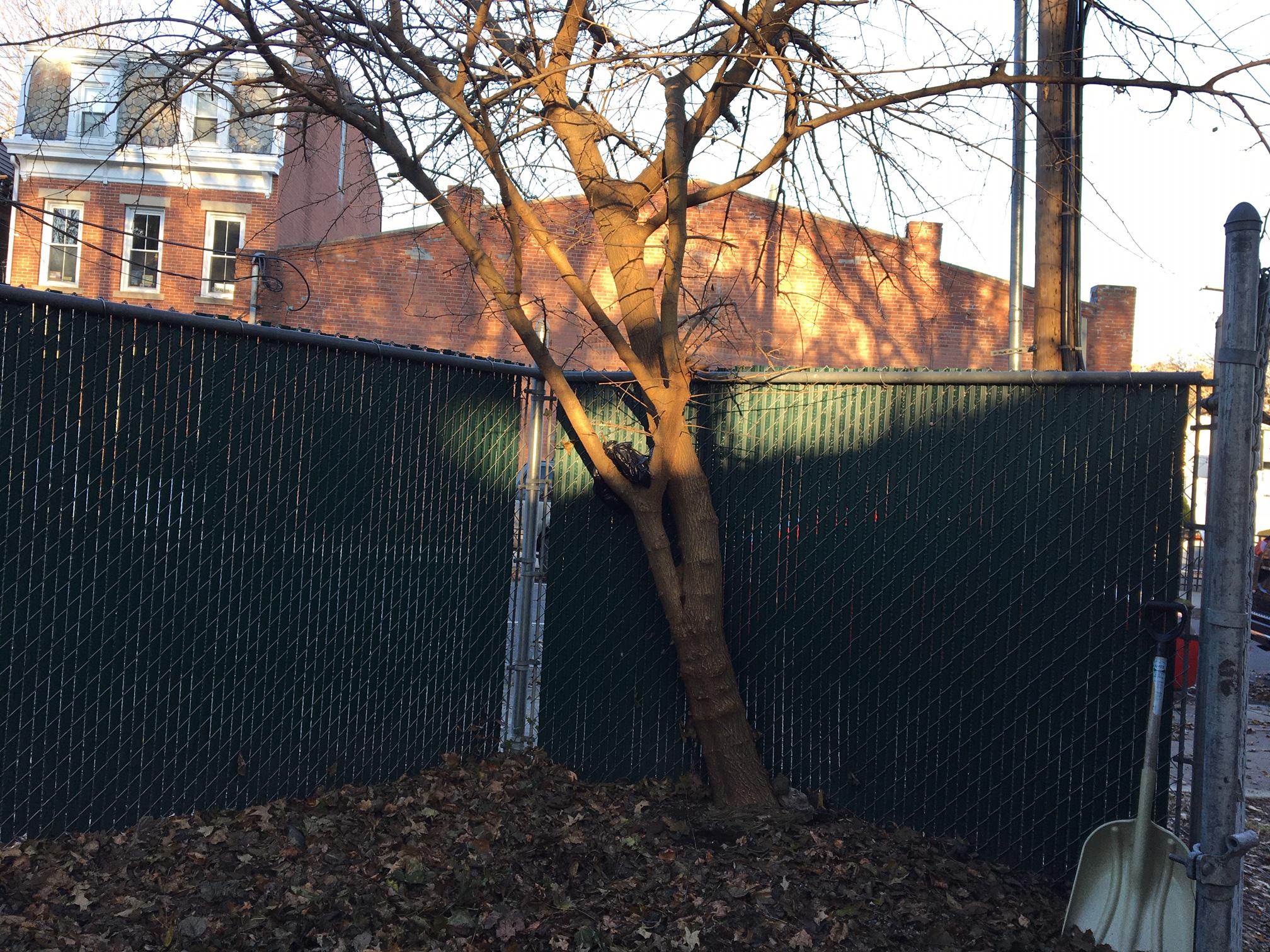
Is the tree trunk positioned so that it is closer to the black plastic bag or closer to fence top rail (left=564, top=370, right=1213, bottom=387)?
the black plastic bag

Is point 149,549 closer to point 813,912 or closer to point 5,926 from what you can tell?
point 5,926

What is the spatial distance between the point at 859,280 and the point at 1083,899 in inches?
830

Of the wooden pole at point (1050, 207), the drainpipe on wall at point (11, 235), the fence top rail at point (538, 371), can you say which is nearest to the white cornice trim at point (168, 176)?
the drainpipe on wall at point (11, 235)

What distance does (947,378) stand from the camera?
496cm

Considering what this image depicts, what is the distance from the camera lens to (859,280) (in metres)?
24.0

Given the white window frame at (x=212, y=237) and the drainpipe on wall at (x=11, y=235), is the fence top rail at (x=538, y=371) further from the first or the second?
the drainpipe on wall at (x=11, y=235)

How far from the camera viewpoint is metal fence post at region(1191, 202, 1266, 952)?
3.63 m

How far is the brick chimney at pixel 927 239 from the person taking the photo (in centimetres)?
2356

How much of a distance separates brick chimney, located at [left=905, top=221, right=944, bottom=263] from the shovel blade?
68.3ft

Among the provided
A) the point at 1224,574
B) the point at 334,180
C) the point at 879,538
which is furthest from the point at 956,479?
the point at 334,180

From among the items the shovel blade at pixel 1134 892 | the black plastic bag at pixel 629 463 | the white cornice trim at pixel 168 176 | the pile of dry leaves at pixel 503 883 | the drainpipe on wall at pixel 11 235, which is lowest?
the pile of dry leaves at pixel 503 883

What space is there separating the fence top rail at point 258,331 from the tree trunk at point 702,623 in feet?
3.63

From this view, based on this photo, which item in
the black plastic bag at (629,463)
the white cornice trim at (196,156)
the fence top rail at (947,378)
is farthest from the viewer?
the white cornice trim at (196,156)

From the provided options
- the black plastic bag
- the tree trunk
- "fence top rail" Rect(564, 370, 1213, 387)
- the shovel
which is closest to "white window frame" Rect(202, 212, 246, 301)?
"fence top rail" Rect(564, 370, 1213, 387)
